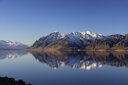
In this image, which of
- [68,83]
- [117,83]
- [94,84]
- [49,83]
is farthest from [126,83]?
[49,83]

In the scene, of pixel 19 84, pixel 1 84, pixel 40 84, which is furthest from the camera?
pixel 40 84

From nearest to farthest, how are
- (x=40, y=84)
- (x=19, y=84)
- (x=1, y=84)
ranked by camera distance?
1. (x=1, y=84)
2. (x=19, y=84)
3. (x=40, y=84)

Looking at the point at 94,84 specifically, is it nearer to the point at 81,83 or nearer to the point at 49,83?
the point at 81,83

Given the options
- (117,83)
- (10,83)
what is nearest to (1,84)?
(10,83)

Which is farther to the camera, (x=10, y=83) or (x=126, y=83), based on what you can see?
(x=126, y=83)

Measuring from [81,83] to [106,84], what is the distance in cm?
456

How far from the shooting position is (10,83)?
32.3m

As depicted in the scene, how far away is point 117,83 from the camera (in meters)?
50.5

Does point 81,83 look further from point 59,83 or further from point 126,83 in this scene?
point 126,83

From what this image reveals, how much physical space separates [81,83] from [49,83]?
583 centimetres

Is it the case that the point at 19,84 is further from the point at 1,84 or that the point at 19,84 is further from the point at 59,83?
the point at 59,83

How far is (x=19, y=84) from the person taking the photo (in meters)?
33.6

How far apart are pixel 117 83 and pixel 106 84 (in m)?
2.31

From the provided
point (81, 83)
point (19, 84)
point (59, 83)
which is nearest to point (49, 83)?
point (59, 83)
